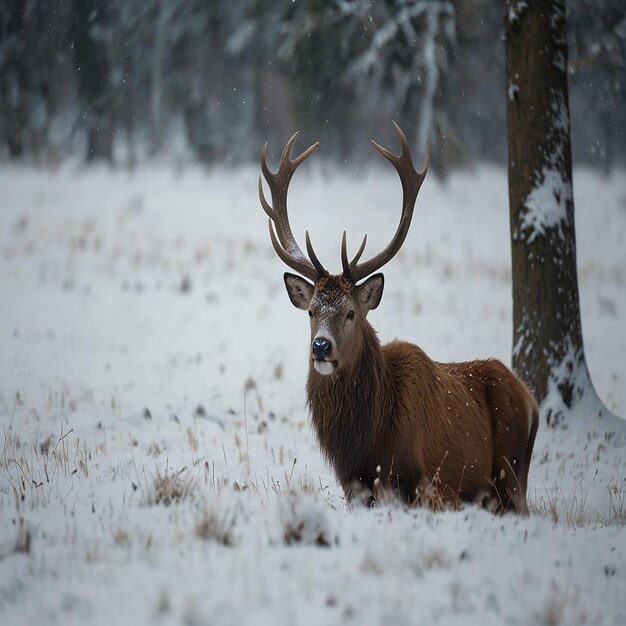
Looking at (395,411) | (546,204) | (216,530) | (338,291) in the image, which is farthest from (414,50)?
(216,530)

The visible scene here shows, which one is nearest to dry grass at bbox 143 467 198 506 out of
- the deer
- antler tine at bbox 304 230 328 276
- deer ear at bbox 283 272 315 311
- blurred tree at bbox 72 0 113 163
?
the deer

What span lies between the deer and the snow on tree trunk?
76.1 inches

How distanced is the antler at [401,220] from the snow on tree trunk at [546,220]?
219cm

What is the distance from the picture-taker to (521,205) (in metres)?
8.32

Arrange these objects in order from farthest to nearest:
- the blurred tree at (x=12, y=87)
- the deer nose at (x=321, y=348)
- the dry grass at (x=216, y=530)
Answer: the blurred tree at (x=12, y=87) < the deer nose at (x=321, y=348) < the dry grass at (x=216, y=530)

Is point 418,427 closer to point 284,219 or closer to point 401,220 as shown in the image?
point 401,220

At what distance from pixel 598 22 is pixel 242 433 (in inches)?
319

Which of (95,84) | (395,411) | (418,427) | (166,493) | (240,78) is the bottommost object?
(166,493)

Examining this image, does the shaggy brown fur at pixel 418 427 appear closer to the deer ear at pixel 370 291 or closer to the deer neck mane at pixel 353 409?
the deer neck mane at pixel 353 409

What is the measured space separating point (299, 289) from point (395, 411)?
118 cm

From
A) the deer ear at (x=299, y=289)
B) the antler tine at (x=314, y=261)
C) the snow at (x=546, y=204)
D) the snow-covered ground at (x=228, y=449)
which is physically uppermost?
the snow at (x=546, y=204)

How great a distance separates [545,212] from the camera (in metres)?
8.17

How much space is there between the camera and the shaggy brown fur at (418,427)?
5633 mm

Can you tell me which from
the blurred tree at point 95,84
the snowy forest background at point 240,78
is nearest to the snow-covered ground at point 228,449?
the snowy forest background at point 240,78
